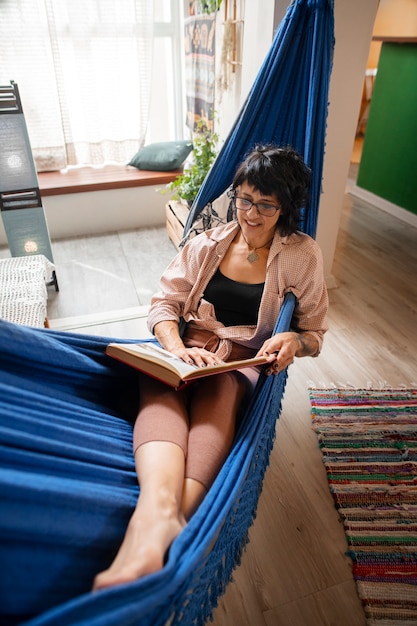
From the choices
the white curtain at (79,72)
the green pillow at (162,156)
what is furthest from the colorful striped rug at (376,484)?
the white curtain at (79,72)

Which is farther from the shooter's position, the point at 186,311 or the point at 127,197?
the point at 127,197

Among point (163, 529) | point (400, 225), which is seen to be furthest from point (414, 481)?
point (400, 225)

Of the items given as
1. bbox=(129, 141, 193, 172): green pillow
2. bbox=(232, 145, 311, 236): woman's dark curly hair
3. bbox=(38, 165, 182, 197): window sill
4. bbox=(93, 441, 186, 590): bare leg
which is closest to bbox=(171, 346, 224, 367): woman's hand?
bbox=(93, 441, 186, 590): bare leg

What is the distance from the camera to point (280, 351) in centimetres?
106

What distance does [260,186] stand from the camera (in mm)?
1134

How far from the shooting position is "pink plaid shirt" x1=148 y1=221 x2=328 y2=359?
1199mm

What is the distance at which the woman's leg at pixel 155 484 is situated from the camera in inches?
24.5

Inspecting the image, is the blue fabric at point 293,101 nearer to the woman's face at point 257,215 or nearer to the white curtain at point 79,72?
the woman's face at point 257,215

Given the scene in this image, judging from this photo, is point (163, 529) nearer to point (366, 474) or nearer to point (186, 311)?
point (186, 311)

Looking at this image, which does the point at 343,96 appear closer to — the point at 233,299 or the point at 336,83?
the point at 336,83

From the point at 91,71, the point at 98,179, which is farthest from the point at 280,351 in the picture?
the point at 91,71

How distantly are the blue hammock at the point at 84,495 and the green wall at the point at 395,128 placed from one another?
235 cm

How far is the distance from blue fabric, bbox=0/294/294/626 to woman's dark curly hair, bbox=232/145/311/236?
465 mm

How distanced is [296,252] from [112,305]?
4.54 ft
